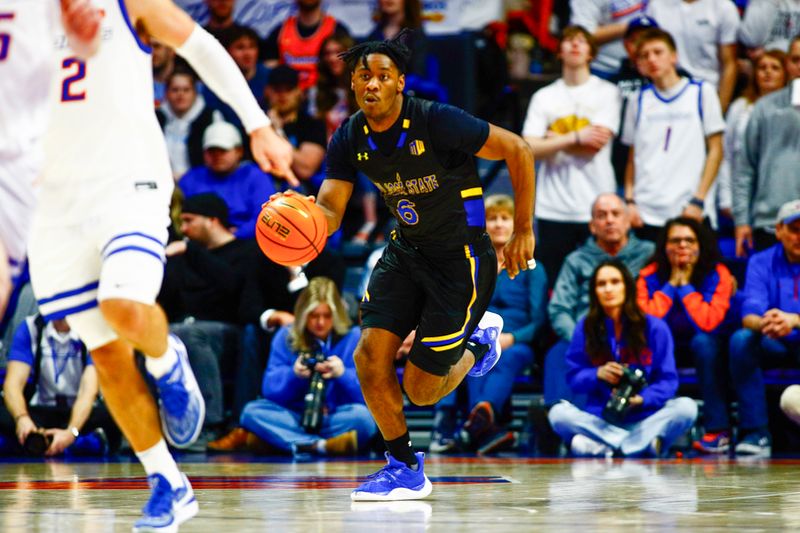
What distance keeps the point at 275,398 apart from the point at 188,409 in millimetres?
4613

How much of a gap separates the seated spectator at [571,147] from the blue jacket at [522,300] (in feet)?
1.53

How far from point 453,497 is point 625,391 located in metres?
3.19

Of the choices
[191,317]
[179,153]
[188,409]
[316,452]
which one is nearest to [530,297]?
[316,452]

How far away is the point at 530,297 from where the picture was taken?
9070 mm

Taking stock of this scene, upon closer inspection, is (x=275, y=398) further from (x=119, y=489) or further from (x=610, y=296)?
(x=119, y=489)

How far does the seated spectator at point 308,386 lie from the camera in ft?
28.0

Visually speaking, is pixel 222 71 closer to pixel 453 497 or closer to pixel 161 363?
pixel 161 363

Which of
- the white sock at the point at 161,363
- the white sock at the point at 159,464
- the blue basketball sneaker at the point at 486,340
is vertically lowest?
the white sock at the point at 159,464

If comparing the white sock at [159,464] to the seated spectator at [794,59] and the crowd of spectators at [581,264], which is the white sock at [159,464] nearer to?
the crowd of spectators at [581,264]

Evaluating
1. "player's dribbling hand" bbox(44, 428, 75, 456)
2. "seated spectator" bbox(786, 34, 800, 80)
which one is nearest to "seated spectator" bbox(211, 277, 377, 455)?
"player's dribbling hand" bbox(44, 428, 75, 456)

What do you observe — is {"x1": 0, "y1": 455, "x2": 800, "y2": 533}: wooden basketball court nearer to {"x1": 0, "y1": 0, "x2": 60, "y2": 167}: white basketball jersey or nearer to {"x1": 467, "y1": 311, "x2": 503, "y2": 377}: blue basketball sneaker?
{"x1": 467, "y1": 311, "x2": 503, "y2": 377}: blue basketball sneaker

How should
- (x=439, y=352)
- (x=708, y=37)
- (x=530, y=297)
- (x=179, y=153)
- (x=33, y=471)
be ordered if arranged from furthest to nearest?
(x=179, y=153), (x=708, y=37), (x=530, y=297), (x=33, y=471), (x=439, y=352)

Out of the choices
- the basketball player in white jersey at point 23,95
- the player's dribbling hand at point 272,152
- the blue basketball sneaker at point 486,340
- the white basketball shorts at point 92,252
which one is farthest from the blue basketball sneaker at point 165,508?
the blue basketball sneaker at point 486,340

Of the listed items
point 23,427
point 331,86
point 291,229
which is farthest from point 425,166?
point 331,86
